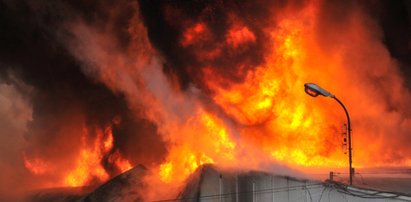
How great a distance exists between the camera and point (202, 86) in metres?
28.3

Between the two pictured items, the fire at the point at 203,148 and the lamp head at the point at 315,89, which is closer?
the lamp head at the point at 315,89

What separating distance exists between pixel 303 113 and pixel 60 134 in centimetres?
2195

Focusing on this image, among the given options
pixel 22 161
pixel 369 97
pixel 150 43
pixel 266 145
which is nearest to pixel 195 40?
pixel 150 43

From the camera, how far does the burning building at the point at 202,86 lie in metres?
26.8

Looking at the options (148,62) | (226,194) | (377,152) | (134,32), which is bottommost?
(226,194)

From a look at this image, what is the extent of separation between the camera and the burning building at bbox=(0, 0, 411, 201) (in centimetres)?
2681

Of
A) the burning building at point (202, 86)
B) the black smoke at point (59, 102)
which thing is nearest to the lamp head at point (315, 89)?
the burning building at point (202, 86)

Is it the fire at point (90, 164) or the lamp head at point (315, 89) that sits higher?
the lamp head at point (315, 89)

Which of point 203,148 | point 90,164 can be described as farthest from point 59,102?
point 203,148

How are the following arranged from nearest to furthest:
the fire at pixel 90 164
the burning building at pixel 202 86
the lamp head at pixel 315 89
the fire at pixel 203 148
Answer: the lamp head at pixel 315 89 < the fire at pixel 203 148 < the burning building at pixel 202 86 < the fire at pixel 90 164

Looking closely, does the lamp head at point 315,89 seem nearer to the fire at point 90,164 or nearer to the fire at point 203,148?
the fire at point 203,148

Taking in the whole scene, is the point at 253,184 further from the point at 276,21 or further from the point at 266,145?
the point at 276,21

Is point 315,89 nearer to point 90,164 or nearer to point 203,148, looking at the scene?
point 203,148

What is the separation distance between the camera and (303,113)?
98.6ft
